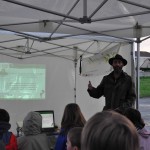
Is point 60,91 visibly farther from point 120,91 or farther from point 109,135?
point 109,135

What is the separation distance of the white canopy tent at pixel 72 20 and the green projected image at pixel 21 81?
31.2 inches

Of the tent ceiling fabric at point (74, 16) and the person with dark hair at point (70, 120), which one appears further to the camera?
the tent ceiling fabric at point (74, 16)

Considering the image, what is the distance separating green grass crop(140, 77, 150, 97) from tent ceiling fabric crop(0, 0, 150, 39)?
2038 cm

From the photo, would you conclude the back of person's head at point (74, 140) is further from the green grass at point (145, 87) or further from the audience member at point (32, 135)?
the green grass at point (145, 87)

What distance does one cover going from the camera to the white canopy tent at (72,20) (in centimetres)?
349

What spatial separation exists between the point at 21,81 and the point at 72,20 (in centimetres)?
342

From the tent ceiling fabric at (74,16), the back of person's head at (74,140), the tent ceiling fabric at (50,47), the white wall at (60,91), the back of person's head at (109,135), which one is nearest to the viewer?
the back of person's head at (109,135)

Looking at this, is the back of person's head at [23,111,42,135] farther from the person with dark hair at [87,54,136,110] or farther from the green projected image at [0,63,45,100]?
the green projected image at [0,63,45,100]

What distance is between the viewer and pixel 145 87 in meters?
27.0

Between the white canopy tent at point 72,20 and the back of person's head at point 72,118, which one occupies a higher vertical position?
the white canopy tent at point 72,20

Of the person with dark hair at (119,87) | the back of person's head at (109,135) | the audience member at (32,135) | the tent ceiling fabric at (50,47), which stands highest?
the tent ceiling fabric at (50,47)

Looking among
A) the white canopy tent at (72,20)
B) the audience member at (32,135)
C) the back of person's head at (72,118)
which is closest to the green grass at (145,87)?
the white canopy tent at (72,20)

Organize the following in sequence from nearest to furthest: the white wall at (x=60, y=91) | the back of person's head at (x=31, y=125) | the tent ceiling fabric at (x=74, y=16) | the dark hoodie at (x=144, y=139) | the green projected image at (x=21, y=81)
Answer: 1. the dark hoodie at (x=144, y=139)
2. the back of person's head at (x=31, y=125)
3. the tent ceiling fabric at (x=74, y=16)
4. the green projected image at (x=21, y=81)
5. the white wall at (x=60, y=91)

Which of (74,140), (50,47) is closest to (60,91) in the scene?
(50,47)
